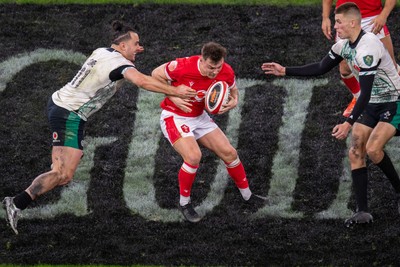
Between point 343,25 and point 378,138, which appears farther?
point 378,138

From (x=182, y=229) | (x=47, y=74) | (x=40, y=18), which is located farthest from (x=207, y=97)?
(x=40, y=18)

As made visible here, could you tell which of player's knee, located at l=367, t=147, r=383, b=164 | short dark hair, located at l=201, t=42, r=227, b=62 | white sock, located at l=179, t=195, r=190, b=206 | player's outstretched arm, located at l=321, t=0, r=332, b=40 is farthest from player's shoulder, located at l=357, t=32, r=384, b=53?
white sock, located at l=179, t=195, r=190, b=206

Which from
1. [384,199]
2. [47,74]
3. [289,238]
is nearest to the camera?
[289,238]

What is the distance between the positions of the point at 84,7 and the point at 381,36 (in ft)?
19.7

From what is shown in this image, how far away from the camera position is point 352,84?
15.1 meters

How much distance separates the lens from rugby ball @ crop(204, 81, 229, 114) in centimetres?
1341

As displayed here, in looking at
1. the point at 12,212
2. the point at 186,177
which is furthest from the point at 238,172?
the point at 12,212

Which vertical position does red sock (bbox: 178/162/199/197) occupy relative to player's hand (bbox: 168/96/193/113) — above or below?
below

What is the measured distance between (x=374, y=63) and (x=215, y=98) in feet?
6.24

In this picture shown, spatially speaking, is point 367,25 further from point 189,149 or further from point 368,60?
point 189,149

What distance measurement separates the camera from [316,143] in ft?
51.1

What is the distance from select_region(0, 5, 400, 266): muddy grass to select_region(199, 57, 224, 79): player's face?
1793mm

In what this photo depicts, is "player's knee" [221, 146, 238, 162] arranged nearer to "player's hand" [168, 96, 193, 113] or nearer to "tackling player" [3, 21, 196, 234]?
"player's hand" [168, 96, 193, 113]

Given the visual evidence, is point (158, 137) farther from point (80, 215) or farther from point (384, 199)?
point (384, 199)
